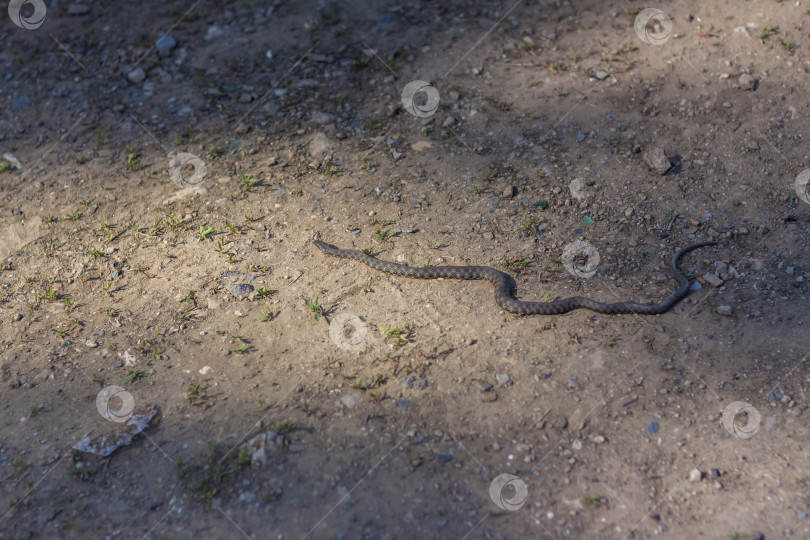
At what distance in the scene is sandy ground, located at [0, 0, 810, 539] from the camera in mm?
5055

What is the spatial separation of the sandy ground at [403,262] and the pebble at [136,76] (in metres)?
0.10

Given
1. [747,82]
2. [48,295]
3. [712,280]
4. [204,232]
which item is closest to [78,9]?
[204,232]

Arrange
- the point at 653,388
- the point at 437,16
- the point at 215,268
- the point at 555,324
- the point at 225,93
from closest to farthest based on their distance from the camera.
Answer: the point at 653,388 < the point at 555,324 < the point at 215,268 < the point at 225,93 < the point at 437,16

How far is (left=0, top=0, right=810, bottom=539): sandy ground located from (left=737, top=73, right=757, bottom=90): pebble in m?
0.11

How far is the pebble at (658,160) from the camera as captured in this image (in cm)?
776

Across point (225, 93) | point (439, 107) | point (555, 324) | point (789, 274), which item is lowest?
point (789, 274)

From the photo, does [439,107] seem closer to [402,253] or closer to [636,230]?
[402,253]

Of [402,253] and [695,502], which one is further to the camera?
[402,253]

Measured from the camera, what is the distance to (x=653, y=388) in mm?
5633

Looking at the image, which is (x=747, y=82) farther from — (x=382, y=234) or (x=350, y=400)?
(x=350, y=400)

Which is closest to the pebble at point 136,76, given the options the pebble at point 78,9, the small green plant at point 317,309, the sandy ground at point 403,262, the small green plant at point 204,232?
the sandy ground at point 403,262

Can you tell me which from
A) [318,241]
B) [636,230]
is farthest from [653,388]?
[318,241]

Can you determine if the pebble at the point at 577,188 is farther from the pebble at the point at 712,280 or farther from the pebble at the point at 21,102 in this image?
the pebble at the point at 21,102

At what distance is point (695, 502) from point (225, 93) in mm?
8768
